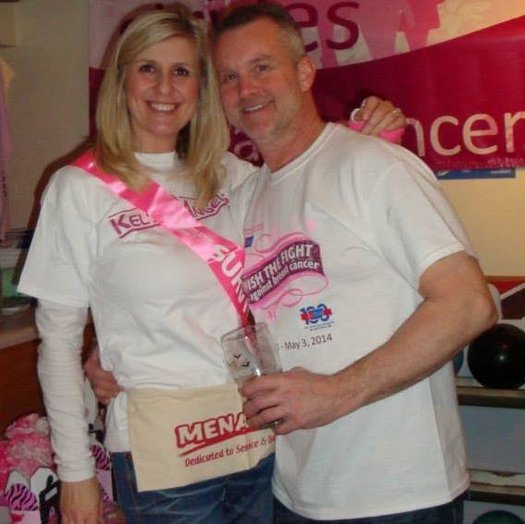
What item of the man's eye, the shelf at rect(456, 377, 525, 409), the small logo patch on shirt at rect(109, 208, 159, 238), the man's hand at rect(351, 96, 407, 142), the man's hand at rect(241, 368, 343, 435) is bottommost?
the shelf at rect(456, 377, 525, 409)

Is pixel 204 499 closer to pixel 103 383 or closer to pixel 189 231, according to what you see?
pixel 103 383

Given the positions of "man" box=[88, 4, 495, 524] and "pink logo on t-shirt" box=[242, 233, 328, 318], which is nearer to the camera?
"man" box=[88, 4, 495, 524]

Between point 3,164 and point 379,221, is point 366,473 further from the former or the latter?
point 3,164

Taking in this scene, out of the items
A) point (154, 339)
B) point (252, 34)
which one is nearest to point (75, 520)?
point (154, 339)

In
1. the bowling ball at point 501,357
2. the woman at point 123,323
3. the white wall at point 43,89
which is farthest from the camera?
the white wall at point 43,89

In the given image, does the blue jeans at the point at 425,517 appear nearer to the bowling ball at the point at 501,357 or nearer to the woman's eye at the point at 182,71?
the woman's eye at the point at 182,71

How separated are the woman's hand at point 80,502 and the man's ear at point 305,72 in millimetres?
935

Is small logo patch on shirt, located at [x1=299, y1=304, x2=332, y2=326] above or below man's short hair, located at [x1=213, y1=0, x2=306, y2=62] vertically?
below

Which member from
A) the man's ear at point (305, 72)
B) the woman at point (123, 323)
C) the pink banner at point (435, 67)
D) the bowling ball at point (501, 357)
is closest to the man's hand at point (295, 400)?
the woman at point (123, 323)

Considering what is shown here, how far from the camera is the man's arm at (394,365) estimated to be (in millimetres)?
1268

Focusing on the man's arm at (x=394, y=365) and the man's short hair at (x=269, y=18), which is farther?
the man's short hair at (x=269, y=18)

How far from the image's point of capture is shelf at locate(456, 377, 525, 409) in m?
2.65

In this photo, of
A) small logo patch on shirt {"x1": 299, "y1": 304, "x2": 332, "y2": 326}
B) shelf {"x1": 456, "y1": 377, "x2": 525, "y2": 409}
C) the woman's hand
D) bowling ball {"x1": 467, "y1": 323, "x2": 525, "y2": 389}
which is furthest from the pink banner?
the woman's hand

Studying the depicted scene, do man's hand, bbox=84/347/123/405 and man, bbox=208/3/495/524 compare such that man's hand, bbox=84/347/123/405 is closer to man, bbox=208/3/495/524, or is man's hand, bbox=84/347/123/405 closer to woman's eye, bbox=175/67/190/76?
man, bbox=208/3/495/524
